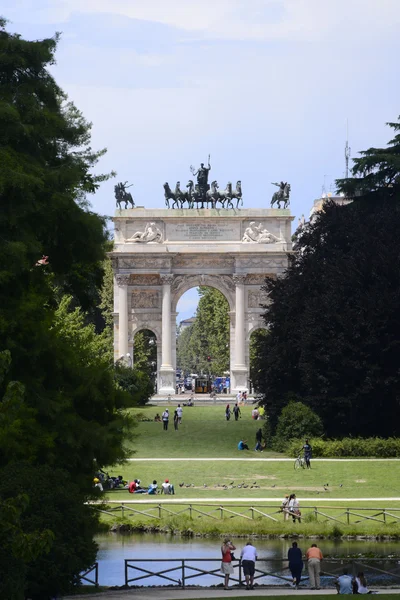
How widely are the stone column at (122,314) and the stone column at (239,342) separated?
26.5 feet

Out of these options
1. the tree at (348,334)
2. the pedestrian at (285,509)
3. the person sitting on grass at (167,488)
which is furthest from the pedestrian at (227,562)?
the tree at (348,334)

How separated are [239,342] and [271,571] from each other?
2592 inches

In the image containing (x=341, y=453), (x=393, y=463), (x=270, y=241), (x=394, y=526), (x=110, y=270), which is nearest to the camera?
(x=394, y=526)

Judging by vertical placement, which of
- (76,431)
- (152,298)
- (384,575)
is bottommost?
(384,575)

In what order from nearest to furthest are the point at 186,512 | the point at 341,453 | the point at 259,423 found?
the point at 186,512 < the point at 341,453 < the point at 259,423

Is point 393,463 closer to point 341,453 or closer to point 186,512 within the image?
point 341,453

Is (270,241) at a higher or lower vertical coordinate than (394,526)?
higher

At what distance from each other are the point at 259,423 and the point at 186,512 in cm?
2932

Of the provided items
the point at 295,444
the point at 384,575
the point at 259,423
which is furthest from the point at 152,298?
the point at 384,575

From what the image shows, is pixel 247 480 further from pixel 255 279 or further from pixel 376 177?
pixel 255 279

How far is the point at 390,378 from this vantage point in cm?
4822

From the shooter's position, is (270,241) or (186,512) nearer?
(186,512)

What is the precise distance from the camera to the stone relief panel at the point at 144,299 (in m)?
94.8

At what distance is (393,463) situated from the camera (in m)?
46.2
